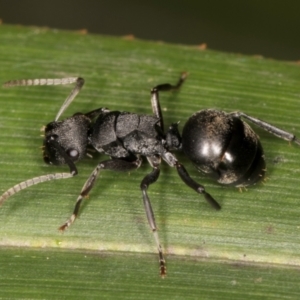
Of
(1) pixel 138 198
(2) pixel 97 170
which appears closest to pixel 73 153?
(2) pixel 97 170

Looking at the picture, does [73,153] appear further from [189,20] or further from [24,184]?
[189,20]

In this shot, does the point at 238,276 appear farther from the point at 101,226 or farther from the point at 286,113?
the point at 286,113

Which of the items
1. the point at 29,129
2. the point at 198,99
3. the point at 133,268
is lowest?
the point at 133,268

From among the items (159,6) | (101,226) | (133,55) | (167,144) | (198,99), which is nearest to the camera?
(101,226)

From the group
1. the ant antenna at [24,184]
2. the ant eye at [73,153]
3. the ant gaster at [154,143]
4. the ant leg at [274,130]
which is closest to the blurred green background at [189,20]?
the ant gaster at [154,143]

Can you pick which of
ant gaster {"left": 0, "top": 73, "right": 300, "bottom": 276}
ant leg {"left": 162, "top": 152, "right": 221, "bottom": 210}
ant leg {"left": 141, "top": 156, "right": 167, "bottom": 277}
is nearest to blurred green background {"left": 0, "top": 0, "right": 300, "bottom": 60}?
ant gaster {"left": 0, "top": 73, "right": 300, "bottom": 276}

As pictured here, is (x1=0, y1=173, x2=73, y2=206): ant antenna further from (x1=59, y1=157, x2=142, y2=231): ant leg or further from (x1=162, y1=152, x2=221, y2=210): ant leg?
(x1=162, y1=152, x2=221, y2=210): ant leg

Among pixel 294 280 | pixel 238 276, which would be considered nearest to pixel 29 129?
pixel 238 276
